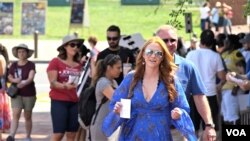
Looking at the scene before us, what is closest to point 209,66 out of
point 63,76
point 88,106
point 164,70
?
point 63,76

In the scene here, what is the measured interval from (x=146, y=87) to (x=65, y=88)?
4.05 m

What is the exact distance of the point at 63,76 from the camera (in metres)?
10.6

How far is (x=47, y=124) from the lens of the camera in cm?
1485

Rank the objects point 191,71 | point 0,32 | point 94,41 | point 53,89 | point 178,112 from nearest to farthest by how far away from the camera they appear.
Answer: point 178,112, point 191,71, point 53,89, point 94,41, point 0,32

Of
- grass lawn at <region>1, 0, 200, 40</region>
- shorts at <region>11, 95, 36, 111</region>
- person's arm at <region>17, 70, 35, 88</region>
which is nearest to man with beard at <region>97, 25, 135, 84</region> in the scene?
person's arm at <region>17, 70, 35, 88</region>

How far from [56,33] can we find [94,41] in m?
22.9

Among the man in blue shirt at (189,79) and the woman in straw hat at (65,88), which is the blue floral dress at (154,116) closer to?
the man in blue shirt at (189,79)

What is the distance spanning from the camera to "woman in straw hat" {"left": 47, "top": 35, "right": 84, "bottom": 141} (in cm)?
1033

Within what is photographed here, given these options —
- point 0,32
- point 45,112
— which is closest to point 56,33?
point 0,32

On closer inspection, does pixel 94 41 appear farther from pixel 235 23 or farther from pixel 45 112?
pixel 235 23

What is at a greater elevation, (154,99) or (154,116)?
(154,99)

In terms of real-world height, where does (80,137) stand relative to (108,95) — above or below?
below

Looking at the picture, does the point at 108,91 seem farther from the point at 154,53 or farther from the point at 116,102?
the point at 154,53

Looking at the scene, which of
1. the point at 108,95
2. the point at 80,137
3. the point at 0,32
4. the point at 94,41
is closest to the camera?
the point at 108,95
